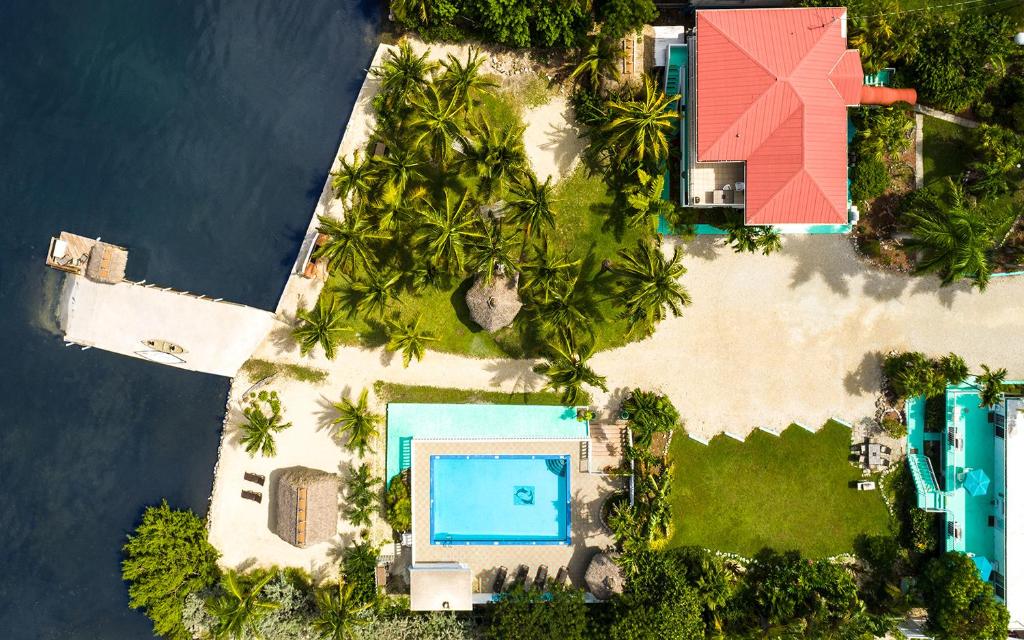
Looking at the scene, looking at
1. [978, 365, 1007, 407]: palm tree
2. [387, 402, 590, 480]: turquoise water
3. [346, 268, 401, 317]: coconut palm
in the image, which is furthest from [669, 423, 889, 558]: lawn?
[346, 268, 401, 317]: coconut palm

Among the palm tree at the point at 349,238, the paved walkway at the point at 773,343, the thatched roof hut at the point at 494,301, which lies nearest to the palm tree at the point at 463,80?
the palm tree at the point at 349,238

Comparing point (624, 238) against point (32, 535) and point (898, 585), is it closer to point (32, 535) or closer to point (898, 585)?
point (898, 585)

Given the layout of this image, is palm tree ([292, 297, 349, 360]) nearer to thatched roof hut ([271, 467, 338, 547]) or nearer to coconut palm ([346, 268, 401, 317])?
coconut palm ([346, 268, 401, 317])

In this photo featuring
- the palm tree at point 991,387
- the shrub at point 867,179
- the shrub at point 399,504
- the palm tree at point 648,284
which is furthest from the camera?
the shrub at point 399,504

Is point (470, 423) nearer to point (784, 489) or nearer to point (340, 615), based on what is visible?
point (340, 615)

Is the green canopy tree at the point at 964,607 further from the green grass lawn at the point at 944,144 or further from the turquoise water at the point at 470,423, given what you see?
the green grass lawn at the point at 944,144

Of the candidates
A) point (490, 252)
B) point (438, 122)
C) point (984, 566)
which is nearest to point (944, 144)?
point (984, 566)

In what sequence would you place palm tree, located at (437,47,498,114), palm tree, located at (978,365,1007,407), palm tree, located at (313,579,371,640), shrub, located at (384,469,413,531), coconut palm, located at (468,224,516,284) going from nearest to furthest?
coconut palm, located at (468,224,516,284) < palm tree, located at (313,579,371,640) < palm tree, located at (437,47,498,114) < palm tree, located at (978,365,1007,407) < shrub, located at (384,469,413,531)
